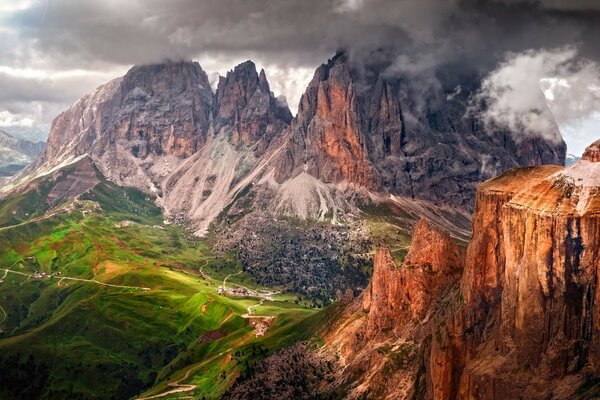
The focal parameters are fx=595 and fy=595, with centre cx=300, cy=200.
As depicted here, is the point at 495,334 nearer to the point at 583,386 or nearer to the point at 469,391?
the point at 469,391

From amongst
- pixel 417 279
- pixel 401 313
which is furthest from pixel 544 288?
pixel 401 313

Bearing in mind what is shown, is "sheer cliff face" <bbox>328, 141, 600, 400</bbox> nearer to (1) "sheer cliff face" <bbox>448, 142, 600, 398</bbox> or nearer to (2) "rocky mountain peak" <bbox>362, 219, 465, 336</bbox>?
(1) "sheer cliff face" <bbox>448, 142, 600, 398</bbox>

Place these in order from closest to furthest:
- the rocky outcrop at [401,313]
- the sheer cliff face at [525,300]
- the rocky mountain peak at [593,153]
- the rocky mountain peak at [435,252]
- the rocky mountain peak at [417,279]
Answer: the sheer cliff face at [525,300]
the rocky mountain peak at [593,153]
the rocky outcrop at [401,313]
the rocky mountain peak at [417,279]
the rocky mountain peak at [435,252]

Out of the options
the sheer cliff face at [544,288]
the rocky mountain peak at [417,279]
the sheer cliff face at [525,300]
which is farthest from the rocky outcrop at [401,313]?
the sheer cliff face at [544,288]

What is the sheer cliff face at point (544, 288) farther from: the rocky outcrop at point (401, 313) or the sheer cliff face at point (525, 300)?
the rocky outcrop at point (401, 313)

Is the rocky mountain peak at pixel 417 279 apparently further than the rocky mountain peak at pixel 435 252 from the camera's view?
No

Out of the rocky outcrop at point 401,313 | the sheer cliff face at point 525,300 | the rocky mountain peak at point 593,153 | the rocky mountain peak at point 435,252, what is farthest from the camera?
the rocky mountain peak at point 435,252

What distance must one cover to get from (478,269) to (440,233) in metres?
57.5

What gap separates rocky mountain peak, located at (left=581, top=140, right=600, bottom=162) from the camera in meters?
97.1

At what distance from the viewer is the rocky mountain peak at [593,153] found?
97.1 metres

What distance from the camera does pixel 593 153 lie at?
97.8 m

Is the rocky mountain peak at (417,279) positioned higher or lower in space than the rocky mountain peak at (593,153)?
lower

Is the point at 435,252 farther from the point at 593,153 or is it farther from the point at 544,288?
the point at 593,153

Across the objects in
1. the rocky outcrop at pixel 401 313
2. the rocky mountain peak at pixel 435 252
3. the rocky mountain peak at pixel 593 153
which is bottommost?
the rocky outcrop at pixel 401 313
